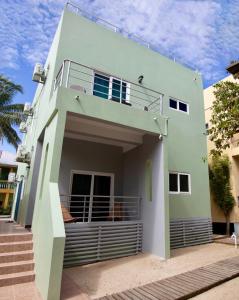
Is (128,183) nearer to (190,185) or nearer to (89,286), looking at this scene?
(190,185)

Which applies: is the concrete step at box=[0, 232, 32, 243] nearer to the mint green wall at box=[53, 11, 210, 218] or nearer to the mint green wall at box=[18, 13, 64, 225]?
the mint green wall at box=[18, 13, 64, 225]

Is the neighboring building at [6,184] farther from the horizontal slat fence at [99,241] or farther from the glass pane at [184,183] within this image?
the glass pane at [184,183]

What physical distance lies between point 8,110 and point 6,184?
10458 millimetres

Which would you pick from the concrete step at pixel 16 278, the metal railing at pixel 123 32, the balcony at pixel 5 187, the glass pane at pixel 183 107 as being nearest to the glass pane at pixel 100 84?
the metal railing at pixel 123 32

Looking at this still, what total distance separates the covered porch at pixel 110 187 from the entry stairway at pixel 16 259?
1.23 metres

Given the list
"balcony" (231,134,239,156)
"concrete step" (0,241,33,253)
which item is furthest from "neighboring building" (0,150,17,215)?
"balcony" (231,134,239,156)

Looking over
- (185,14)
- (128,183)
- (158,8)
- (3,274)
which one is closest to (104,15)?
(158,8)

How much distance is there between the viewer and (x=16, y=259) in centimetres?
588

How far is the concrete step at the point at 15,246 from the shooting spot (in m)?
6.08

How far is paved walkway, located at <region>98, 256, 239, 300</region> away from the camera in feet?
15.7

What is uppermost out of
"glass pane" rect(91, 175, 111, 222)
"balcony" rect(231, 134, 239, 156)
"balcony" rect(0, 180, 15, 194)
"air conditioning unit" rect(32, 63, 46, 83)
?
"air conditioning unit" rect(32, 63, 46, 83)

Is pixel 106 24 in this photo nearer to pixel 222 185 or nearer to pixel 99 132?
pixel 99 132

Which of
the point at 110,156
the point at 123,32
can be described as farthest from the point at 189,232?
the point at 123,32

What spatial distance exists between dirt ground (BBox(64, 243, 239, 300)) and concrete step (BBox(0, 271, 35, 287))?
105cm
